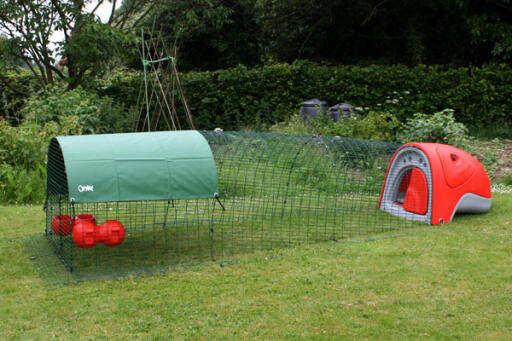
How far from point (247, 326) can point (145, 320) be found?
2.83ft

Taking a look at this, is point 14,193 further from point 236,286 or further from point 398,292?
point 398,292

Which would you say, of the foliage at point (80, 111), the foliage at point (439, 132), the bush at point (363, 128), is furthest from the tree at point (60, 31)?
the foliage at point (439, 132)

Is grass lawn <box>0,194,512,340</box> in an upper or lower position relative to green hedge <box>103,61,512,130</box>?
lower

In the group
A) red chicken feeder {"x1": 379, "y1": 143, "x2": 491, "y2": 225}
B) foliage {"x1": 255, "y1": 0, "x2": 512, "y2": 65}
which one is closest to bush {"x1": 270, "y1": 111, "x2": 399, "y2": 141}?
red chicken feeder {"x1": 379, "y1": 143, "x2": 491, "y2": 225}

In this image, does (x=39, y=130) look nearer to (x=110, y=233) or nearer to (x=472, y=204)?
(x=110, y=233)

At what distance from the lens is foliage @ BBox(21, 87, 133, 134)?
11.7 m

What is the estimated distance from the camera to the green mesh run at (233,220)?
599cm

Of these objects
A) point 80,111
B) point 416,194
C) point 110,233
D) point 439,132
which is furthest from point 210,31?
point 110,233

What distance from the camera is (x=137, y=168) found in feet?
17.7

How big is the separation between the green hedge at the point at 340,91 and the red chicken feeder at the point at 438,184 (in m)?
7.00

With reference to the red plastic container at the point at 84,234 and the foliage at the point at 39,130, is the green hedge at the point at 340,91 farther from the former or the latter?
the red plastic container at the point at 84,234

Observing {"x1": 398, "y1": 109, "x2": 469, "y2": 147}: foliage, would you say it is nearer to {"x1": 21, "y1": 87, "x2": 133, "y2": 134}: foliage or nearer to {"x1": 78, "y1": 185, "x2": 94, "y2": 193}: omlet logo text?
{"x1": 78, "y1": 185, "x2": 94, "y2": 193}: omlet logo text

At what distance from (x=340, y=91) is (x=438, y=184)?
8.44 meters

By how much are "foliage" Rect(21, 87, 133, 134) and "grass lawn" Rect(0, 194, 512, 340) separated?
229 inches
